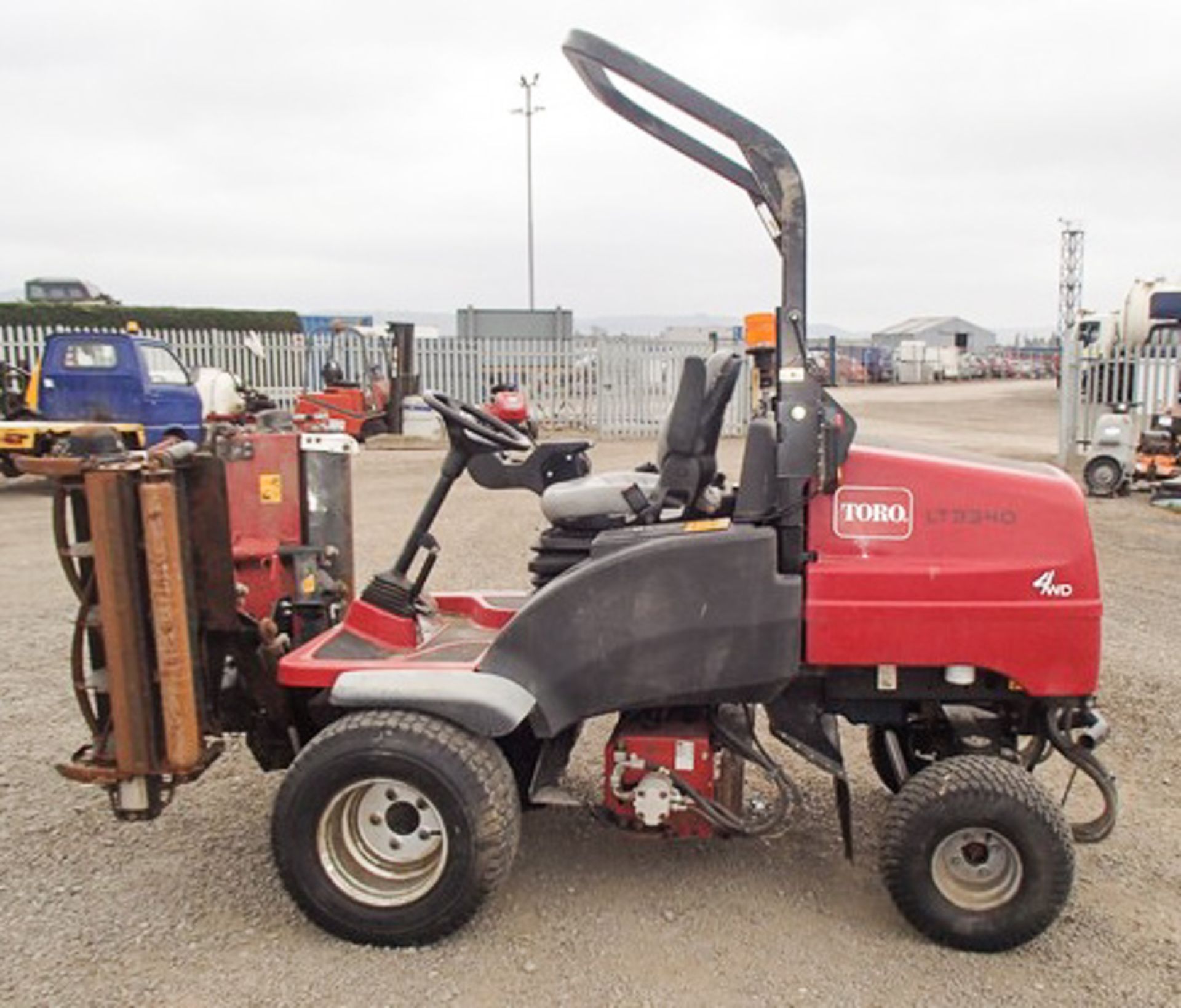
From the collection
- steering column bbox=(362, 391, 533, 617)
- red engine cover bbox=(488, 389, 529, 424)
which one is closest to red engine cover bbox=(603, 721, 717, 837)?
steering column bbox=(362, 391, 533, 617)

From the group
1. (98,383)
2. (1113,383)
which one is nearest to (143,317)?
(98,383)

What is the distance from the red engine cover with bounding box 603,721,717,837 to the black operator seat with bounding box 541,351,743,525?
674mm

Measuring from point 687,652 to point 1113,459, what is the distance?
37.0ft

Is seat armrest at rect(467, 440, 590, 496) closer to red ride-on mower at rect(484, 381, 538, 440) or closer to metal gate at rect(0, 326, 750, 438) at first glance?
red ride-on mower at rect(484, 381, 538, 440)

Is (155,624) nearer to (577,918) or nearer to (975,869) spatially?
(577,918)

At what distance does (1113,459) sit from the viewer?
12.8 metres

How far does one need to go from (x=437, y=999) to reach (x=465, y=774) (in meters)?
0.59

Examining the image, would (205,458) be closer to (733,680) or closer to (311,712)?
(311,712)

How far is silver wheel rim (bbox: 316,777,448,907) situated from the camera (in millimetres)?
3213

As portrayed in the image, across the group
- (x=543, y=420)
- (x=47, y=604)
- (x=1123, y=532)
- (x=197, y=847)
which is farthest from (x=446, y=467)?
(x=543, y=420)

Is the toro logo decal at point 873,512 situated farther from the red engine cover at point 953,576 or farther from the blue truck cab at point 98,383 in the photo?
the blue truck cab at point 98,383

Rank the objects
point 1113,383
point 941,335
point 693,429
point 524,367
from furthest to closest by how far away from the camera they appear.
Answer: point 941,335, point 524,367, point 1113,383, point 693,429

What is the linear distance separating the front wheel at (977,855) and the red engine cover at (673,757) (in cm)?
56

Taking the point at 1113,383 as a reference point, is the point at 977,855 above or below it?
below
